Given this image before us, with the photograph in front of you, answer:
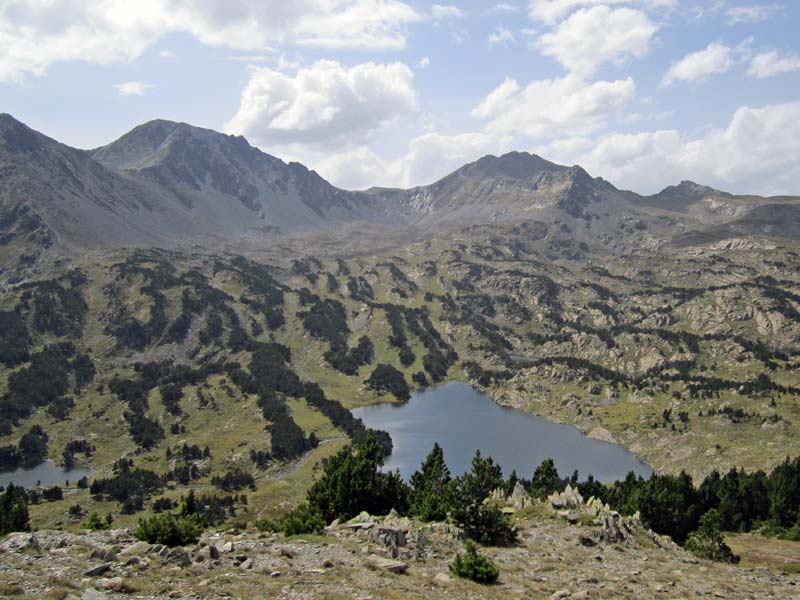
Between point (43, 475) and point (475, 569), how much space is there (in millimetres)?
174971

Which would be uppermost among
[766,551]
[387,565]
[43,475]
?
[387,565]

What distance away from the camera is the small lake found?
164m

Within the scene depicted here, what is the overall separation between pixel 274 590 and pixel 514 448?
16280 centimetres

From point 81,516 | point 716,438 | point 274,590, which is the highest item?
point 274,590

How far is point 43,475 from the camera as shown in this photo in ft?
558

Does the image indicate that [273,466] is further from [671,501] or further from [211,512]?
[671,501]

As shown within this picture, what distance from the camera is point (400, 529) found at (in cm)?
4966

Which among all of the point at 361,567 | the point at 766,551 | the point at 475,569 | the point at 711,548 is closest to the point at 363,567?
the point at 361,567

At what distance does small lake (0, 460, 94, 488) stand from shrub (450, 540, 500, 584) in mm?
157265

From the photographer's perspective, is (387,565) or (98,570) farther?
(387,565)

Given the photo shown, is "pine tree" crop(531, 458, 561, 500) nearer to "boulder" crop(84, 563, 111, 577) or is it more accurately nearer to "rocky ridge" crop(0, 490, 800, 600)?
"rocky ridge" crop(0, 490, 800, 600)

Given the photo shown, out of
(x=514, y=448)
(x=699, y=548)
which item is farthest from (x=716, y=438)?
(x=699, y=548)

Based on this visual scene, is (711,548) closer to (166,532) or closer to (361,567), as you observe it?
(361,567)

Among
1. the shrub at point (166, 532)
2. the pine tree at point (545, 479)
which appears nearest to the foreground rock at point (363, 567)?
the shrub at point (166, 532)
